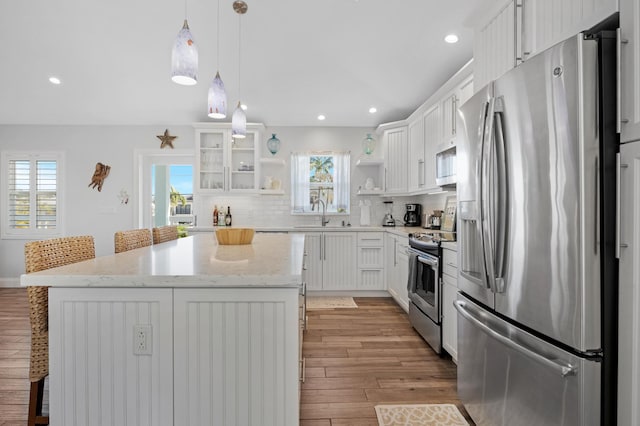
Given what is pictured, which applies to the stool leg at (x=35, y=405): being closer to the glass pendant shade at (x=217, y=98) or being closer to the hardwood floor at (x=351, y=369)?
the hardwood floor at (x=351, y=369)

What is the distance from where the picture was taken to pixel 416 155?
4.11 metres

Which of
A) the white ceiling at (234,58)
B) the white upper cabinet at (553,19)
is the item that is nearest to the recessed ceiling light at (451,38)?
the white ceiling at (234,58)

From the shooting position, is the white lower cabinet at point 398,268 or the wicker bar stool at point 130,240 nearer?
the wicker bar stool at point 130,240

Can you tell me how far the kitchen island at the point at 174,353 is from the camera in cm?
128

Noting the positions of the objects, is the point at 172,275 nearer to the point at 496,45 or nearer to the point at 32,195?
the point at 496,45

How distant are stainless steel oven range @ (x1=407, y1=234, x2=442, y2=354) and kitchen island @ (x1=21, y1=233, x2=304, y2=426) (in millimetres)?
1786

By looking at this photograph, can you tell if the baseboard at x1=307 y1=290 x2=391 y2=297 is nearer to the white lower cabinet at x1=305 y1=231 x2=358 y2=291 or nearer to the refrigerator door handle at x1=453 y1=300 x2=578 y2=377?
the white lower cabinet at x1=305 y1=231 x2=358 y2=291

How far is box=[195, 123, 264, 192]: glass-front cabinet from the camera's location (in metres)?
4.82

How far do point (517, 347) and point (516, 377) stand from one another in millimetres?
143

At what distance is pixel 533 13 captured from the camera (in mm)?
1633

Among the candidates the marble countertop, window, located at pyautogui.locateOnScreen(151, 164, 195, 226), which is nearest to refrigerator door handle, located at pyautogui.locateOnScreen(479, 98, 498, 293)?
the marble countertop

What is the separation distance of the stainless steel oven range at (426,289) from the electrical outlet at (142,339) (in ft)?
6.98

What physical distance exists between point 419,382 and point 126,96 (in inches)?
187

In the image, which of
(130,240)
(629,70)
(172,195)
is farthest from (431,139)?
(172,195)
